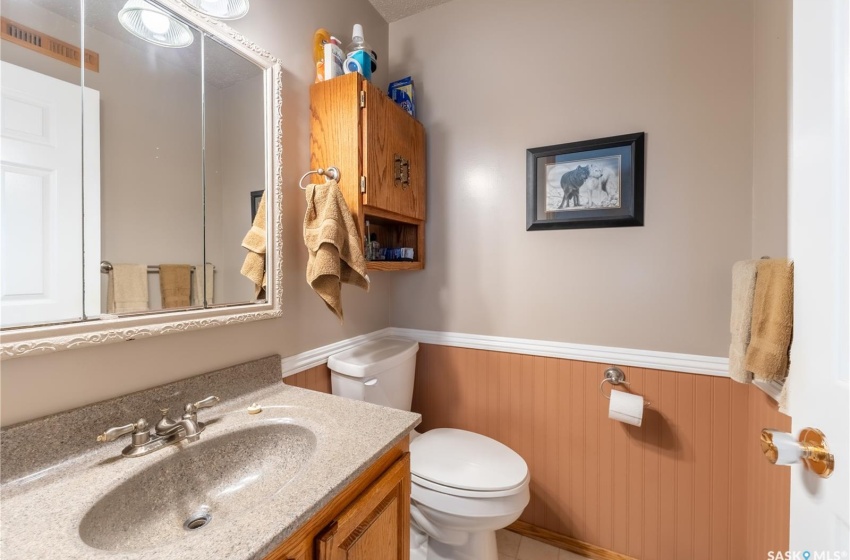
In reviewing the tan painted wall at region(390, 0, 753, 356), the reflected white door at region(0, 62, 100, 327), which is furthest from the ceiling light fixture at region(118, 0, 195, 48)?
the tan painted wall at region(390, 0, 753, 356)

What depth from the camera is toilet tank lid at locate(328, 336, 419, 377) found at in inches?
49.3

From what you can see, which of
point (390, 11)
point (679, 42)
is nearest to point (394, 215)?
point (390, 11)

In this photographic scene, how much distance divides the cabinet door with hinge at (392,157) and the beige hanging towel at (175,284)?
599mm

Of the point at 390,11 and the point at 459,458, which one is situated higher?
the point at 390,11

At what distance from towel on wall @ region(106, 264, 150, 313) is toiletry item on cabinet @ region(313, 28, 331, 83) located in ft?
3.02

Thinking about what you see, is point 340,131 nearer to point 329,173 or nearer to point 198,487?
point 329,173

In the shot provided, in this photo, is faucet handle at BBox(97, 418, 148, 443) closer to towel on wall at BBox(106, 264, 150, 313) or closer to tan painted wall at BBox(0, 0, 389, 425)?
tan painted wall at BBox(0, 0, 389, 425)

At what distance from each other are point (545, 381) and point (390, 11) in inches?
79.0

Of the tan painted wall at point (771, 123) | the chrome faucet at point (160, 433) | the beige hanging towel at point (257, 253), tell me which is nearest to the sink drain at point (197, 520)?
the chrome faucet at point (160, 433)

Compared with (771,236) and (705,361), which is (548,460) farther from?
(771,236)

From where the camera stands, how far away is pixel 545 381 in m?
1.46

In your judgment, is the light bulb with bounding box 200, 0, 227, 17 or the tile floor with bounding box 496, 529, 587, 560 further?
the tile floor with bounding box 496, 529, 587, 560

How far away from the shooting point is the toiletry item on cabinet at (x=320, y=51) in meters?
1.23

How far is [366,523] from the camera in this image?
2.31ft
